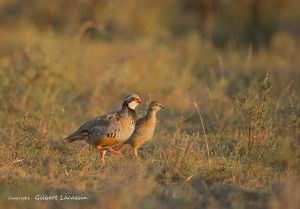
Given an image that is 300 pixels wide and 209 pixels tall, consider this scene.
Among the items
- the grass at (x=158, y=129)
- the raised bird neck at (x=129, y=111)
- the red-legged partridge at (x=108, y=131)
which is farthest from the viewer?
the raised bird neck at (x=129, y=111)

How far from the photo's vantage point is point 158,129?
436 inches

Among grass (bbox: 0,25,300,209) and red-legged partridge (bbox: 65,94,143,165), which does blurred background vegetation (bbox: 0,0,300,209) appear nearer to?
grass (bbox: 0,25,300,209)

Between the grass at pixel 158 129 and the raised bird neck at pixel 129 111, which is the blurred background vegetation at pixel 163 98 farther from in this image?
the raised bird neck at pixel 129 111

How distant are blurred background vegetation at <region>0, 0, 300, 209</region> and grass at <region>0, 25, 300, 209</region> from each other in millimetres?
24

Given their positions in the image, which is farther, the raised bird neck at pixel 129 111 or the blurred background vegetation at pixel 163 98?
the raised bird neck at pixel 129 111

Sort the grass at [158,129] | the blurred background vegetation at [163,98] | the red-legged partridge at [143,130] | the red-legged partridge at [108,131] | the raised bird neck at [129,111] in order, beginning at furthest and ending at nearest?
the red-legged partridge at [143,130], the raised bird neck at [129,111], the red-legged partridge at [108,131], the blurred background vegetation at [163,98], the grass at [158,129]

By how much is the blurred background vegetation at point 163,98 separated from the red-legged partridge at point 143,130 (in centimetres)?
27

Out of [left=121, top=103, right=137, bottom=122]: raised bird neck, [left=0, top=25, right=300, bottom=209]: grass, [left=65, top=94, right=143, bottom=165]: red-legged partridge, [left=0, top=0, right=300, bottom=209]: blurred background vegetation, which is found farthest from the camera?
[left=121, top=103, right=137, bottom=122]: raised bird neck

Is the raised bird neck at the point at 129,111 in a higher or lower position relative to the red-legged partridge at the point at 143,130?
higher

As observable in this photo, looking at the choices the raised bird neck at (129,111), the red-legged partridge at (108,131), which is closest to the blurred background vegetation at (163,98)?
the red-legged partridge at (108,131)

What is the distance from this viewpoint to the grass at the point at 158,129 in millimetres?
7145

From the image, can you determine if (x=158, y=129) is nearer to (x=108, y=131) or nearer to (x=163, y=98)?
(x=163, y=98)

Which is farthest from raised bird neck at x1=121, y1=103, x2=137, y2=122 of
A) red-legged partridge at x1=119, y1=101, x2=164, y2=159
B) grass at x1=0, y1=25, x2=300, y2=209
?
grass at x1=0, y1=25, x2=300, y2=209

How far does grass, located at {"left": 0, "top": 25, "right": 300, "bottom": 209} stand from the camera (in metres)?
7.14
